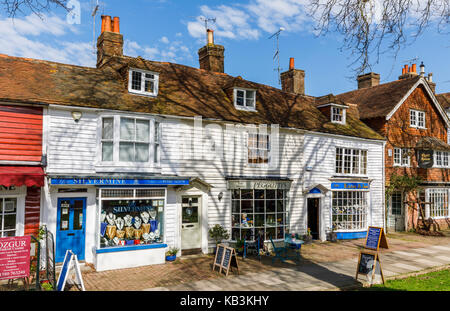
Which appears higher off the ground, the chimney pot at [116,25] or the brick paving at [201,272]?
the chimney pot at [116,25]

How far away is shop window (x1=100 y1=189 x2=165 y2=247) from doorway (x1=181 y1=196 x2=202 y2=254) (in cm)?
121

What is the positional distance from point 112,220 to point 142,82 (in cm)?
600

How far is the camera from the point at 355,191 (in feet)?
66.5

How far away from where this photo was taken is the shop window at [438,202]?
24.1 meters

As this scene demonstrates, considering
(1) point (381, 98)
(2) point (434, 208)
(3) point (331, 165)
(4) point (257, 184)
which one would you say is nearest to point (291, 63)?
(1) point (381, 98)

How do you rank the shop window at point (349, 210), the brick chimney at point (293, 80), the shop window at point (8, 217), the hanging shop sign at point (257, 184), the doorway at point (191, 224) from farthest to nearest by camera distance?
the brick chimney at point (293, 80) < the shop window at point (349, 210) < the hanging shop sign at point (257, 184) < the doorway at point (191, 224) < the shop window at point (8, 217)

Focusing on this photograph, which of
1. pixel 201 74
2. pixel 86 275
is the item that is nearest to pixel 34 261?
pixel 86 275

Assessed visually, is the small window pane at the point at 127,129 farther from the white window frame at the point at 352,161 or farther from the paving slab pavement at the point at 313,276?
the white window frame at the point at 352,161

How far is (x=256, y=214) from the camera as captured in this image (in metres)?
16.0

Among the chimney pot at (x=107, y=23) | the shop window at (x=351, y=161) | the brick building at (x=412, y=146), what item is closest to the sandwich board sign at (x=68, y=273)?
the chimney pot at (x=107, y=23)

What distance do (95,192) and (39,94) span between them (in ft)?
13.3

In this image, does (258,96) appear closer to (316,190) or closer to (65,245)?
(316,190)

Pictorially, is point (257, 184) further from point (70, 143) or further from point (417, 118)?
point (417, 118)

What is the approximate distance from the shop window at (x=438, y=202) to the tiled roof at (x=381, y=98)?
6.69m
